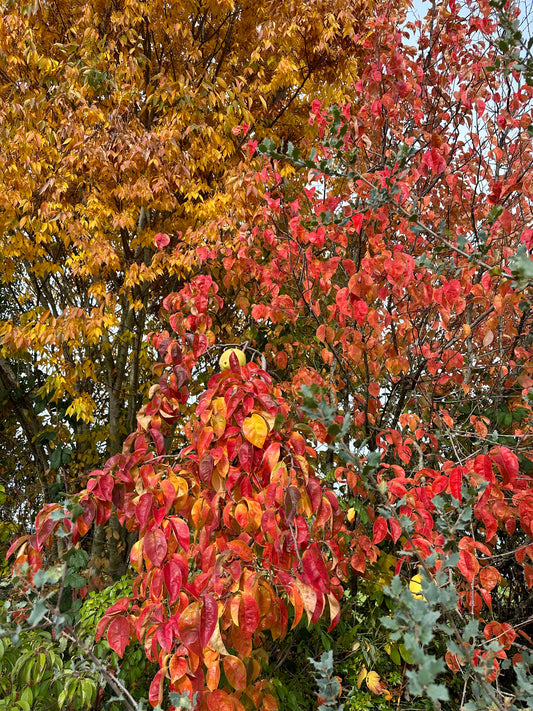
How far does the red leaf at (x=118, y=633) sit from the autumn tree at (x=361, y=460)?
12 millimetres

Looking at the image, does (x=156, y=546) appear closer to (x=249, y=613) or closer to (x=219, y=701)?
(x=249, y=613)

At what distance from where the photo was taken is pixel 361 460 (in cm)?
262

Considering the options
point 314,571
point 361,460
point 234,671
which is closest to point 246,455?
point 314,571

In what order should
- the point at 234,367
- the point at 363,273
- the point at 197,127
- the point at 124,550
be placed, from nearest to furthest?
the point at 234,367
the point at 363,273
the point at 197,127
the point at 124,550

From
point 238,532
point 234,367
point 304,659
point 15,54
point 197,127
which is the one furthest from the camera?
point 15,54

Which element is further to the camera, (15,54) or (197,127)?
(15,54)

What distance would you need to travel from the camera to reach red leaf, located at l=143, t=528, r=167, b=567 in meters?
1.52

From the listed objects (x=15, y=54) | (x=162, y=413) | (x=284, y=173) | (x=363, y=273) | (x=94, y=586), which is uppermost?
(x=15, y=54)

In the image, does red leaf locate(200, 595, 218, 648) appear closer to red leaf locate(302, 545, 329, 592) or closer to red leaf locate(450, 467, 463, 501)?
red leaf locate(302, 545, 329, 592)

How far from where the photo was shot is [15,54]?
412cm

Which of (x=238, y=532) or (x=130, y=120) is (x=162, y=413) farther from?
(x=130, y=120)

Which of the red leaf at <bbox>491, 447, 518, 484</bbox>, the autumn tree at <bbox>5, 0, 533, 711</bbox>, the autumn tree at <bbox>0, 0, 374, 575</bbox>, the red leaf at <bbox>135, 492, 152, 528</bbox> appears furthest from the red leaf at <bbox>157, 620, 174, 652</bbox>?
the autumn tree at <bbox>0, 0, 374, 575</bbox>

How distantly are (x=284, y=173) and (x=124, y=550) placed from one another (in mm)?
3989

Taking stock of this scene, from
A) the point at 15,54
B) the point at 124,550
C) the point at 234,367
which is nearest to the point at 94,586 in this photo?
the point at 124,550
